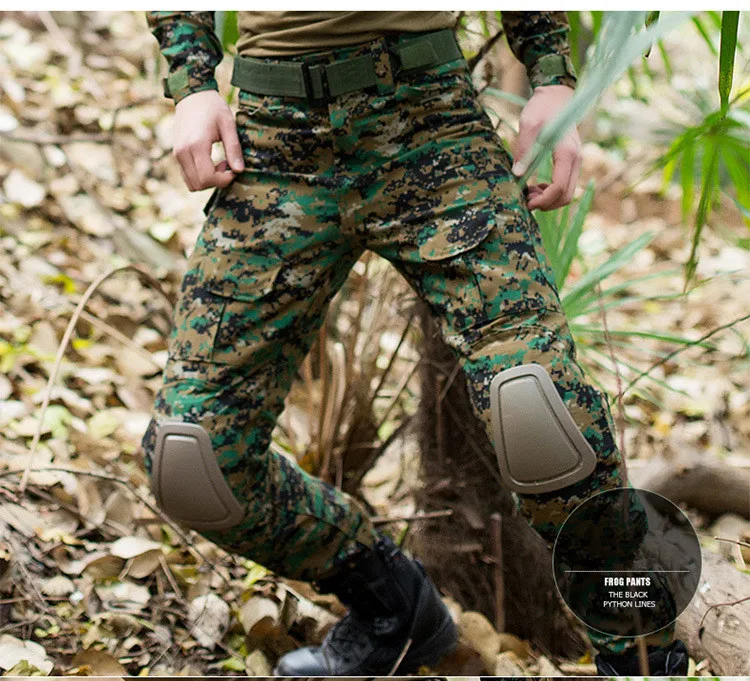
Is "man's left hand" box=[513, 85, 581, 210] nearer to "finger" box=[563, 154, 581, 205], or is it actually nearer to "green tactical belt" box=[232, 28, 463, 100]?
"finger" box=[563, 154, 581, 205]

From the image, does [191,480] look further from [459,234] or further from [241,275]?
[459,234]

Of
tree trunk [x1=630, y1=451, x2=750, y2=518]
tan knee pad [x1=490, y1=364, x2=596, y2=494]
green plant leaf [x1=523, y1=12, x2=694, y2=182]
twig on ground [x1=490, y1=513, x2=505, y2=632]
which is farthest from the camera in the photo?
tree trunk [x1=630, y1=451, x2=750, y2=518]

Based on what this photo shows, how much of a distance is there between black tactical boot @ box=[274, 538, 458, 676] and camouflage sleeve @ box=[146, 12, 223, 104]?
0.64 m

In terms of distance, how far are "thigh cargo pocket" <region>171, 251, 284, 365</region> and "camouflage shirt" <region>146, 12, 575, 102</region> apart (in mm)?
212

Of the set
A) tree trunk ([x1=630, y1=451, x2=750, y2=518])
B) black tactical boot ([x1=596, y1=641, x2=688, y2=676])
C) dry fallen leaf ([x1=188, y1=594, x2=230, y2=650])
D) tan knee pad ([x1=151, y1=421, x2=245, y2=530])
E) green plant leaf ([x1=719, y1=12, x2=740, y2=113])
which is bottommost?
tree trunk ([x1=630, y1=451, x2=750, y2=518])

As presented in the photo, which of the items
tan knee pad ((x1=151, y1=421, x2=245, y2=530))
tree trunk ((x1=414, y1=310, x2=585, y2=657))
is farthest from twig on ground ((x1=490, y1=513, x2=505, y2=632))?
tan knee pad ((x1=151, y1=421, x2=245, y2=530))

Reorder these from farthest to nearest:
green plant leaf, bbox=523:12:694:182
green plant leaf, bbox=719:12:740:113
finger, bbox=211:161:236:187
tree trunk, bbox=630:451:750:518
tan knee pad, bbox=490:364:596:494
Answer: tree trunk, bbox=630:451:750:518
finger, bbox=211:161:236:187
tan knee pad, bbox=490:364:596:494
green plant leaf, bbox=719:12:740:113
green plant leaf, bbox=523:12:694:182

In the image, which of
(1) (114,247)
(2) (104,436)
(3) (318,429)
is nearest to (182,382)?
(3) (318,429)

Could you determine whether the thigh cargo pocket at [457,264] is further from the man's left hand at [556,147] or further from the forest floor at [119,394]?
the forest floor at [119,394]

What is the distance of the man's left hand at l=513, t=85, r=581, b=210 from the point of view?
0.96 metres

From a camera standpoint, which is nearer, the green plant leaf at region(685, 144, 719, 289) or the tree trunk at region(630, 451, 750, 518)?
the green plant leaf at region(685, 144, 719, 289)

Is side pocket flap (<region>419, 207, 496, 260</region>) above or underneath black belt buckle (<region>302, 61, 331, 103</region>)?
underneath

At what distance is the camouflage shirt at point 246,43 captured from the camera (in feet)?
3.24
